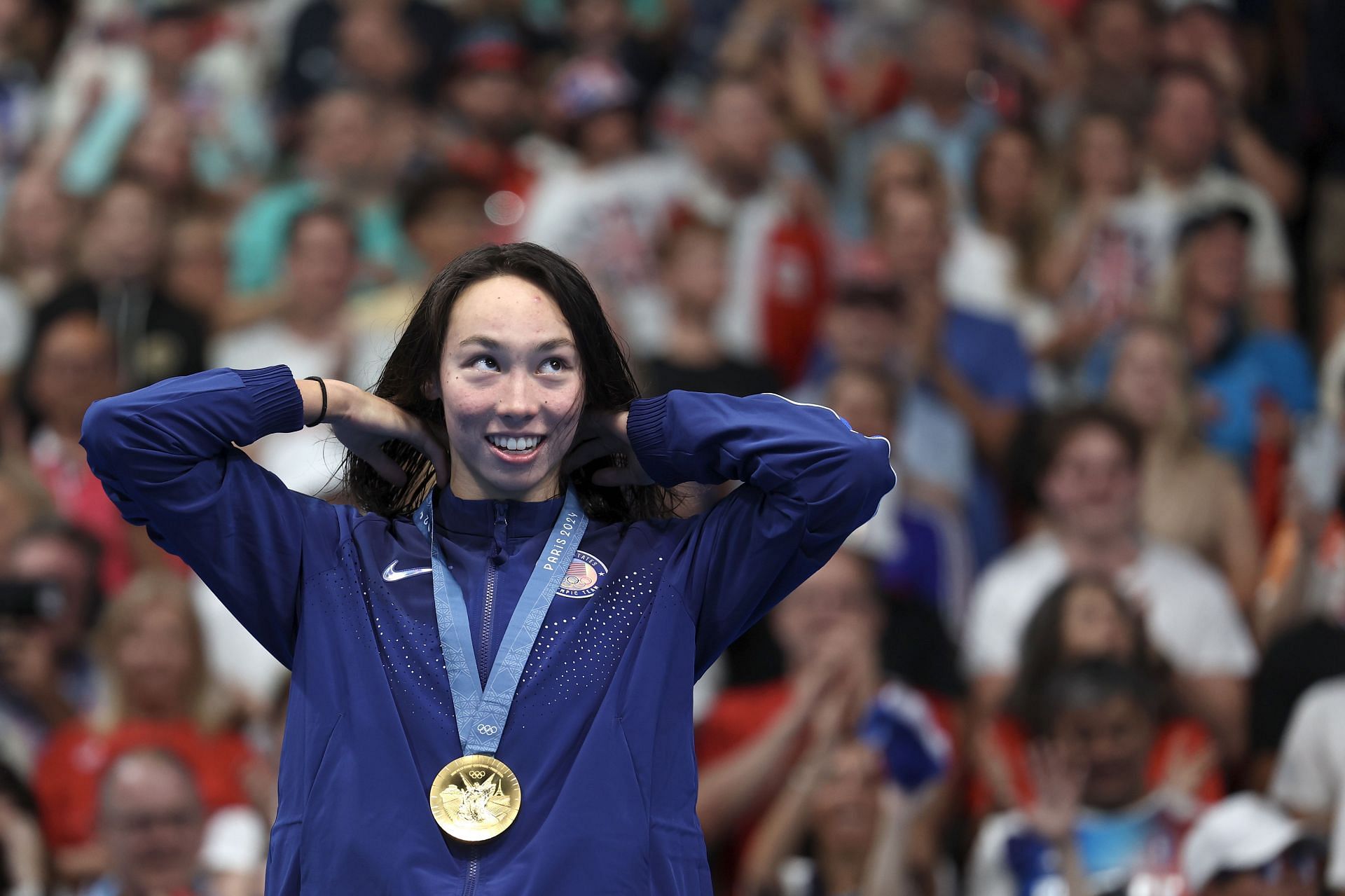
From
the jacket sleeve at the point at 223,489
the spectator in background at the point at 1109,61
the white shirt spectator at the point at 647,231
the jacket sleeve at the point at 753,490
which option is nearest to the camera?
the jacket sleeve at the point at 223,489

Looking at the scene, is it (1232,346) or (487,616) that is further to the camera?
(1232,346)

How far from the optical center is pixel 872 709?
640cm

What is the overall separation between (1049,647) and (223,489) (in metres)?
3.81

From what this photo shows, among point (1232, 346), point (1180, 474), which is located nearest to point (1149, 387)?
point (1180, 474)

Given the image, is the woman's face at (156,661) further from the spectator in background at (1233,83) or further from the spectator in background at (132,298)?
the spectator in background at (1233,83)

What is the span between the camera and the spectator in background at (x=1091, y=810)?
227 inches

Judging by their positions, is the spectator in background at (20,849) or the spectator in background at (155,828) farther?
the spectator in background at (20,849)

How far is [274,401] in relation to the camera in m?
3.22

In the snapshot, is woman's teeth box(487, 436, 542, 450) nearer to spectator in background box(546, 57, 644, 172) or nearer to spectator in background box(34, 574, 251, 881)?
spectator in background box(34, 574, 251, 881)

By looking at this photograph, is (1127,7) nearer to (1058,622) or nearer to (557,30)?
(557,30)

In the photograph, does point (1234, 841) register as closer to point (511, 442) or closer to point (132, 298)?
point (511, 442)

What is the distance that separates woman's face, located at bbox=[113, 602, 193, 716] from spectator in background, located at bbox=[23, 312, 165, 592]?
1075 millimetres

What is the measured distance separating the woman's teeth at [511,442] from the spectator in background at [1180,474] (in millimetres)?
4647

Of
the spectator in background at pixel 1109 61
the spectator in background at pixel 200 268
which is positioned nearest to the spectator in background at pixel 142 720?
the spectator in background at pixel 200 268
